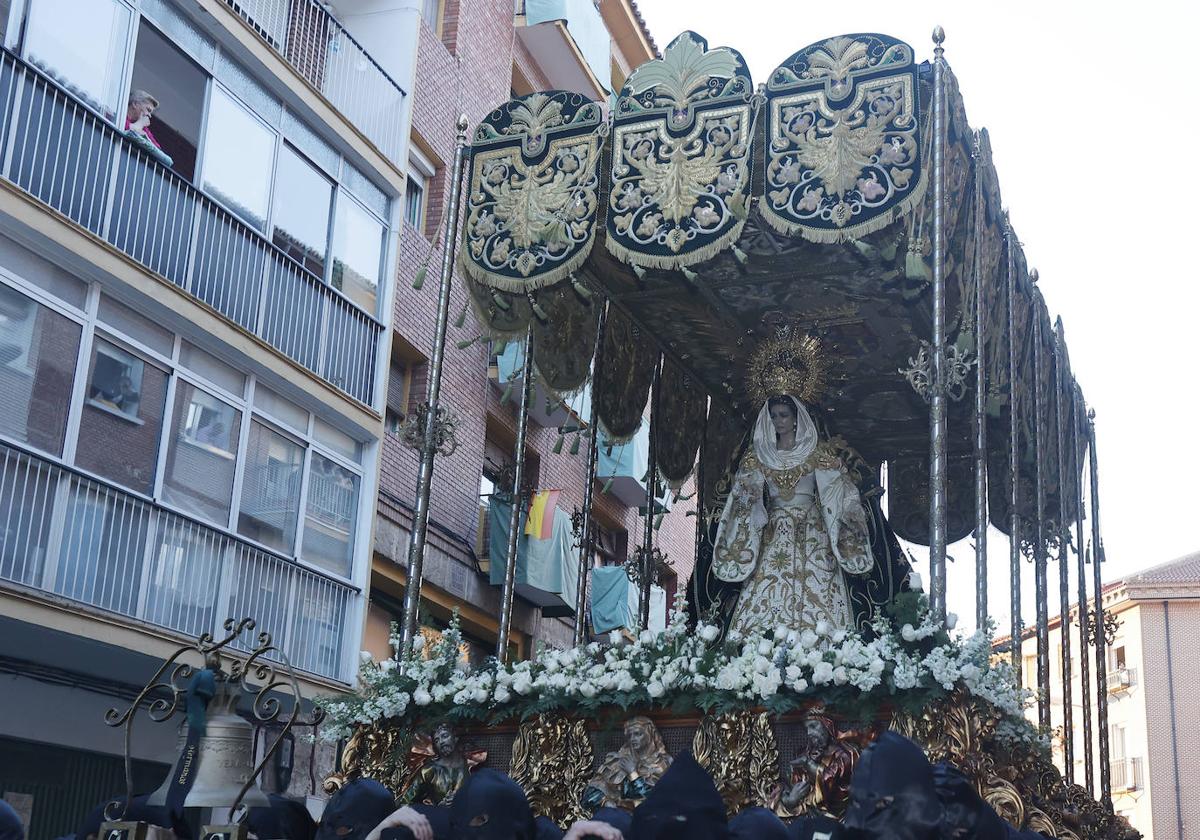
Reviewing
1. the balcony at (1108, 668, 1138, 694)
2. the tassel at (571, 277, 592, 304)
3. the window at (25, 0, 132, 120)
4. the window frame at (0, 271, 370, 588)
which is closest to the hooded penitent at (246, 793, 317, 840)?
the tassel at (571, 277, 592, 304)

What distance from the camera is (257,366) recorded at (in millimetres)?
15984

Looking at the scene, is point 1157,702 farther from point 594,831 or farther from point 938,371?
point 594,831

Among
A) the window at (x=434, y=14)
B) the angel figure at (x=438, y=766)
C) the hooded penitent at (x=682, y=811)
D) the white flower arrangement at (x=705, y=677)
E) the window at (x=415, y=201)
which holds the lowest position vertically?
the hooded penitent at (x=682, y=811)

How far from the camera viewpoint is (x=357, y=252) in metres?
18.4

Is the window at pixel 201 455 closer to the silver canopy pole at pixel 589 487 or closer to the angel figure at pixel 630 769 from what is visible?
the silver canopy pole at pixel 589 487

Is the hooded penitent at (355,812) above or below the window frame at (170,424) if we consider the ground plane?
below

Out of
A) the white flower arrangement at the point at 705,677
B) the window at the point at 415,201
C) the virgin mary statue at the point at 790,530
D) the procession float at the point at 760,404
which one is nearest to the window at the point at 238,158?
the window at the point at 415,201

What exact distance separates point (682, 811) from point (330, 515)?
1271 cm

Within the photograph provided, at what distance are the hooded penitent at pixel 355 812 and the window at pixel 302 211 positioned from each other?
11.3m

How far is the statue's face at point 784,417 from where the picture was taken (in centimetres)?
1034

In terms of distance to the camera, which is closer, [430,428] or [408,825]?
[408,825]

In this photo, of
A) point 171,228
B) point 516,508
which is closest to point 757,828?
point 516,508

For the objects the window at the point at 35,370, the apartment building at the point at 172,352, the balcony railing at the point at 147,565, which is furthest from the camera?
the apartment building at the point at 172,352

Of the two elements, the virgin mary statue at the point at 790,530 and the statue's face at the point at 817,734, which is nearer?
the statue's face at the point at 817,734
